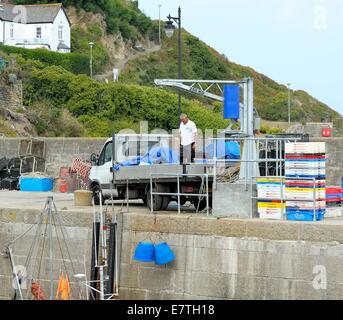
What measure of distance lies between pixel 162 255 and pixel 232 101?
3.37 metres

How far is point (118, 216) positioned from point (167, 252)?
128 centimetres

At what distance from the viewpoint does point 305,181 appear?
13.6 metres

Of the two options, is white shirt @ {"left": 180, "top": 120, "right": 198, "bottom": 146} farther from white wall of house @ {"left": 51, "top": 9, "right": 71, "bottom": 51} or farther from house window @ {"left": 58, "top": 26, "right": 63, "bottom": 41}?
house window @ {"left": 58, "top": 26, "right": 63, "bottom": 41}

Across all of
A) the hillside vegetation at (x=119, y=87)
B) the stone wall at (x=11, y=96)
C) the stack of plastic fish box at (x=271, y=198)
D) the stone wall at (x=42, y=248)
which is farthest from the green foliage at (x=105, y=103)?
the stack of plastic fish box at (x=271, y=198)

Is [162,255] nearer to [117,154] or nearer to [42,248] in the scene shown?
[42,248]

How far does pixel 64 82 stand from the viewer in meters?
54.3

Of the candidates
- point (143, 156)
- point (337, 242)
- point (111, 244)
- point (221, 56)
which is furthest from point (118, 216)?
point (221, 56)

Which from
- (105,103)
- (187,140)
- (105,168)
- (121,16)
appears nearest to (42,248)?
(105,168)

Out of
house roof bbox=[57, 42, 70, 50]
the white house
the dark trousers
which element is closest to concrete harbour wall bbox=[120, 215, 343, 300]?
the dark trousers

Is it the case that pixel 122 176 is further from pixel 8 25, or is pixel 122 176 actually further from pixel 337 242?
pixel 8 25

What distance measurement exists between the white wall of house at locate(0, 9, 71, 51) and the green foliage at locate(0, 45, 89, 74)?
4876 mm

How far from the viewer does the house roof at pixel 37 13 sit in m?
72.4

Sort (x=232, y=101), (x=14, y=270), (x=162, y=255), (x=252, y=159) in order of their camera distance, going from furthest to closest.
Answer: (x=232, y=101) < (x=252, y=159) < (x=14, y=270) < (x=162, y=255)

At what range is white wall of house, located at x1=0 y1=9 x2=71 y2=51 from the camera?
7144cm
